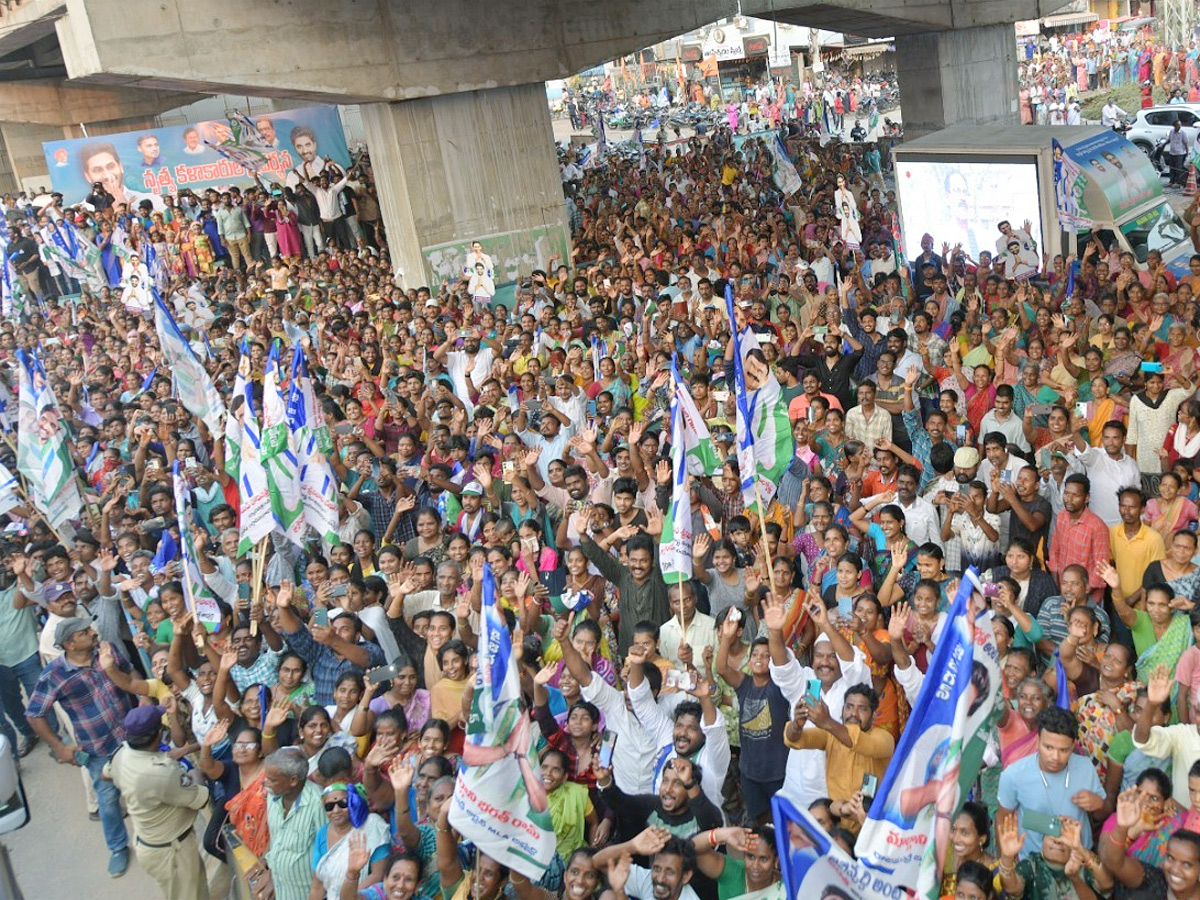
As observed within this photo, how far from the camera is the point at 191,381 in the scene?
35.8 ft

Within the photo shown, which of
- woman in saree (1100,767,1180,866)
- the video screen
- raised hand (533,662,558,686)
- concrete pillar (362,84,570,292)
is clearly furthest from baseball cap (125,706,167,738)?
concrete pillar (362,84,570,292)

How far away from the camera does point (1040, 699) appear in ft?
16.2

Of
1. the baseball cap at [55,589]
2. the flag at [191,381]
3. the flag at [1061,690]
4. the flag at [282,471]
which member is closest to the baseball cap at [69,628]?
the baseball cap at [55,589]

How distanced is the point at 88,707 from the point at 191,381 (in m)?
4.56

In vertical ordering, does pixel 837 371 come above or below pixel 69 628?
above

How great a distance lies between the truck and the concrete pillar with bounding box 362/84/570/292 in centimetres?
625

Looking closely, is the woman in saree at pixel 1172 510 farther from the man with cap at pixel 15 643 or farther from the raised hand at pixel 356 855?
the man with cap at pixel 15 643

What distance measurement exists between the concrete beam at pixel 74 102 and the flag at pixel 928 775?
3641 cm

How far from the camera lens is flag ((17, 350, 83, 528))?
9.26 metres

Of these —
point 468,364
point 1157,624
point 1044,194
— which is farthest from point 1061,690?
point 1044,194

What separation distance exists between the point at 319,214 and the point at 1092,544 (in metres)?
17.6

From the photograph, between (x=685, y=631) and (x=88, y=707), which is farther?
(x=88, y=707)

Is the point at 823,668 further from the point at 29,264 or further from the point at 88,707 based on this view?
the point at 29,264

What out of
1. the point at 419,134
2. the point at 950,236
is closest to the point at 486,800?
the point at 950,236
